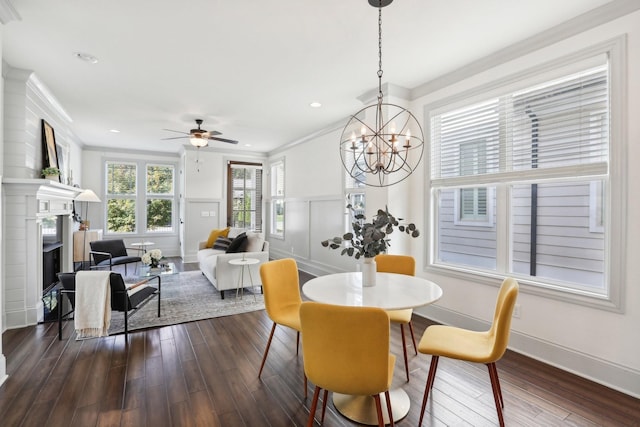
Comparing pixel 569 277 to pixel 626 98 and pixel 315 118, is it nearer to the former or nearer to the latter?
pixel 626 98

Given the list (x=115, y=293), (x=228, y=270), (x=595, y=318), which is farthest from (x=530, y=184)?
(x=115, y=293)

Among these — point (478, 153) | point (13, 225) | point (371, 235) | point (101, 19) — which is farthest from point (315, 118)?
point (13, 225)

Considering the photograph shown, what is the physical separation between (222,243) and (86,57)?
332 centimetres

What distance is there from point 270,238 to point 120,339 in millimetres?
4912

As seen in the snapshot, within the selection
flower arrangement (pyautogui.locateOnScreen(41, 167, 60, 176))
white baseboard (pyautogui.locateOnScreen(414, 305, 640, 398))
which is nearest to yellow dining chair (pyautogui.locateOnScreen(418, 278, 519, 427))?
white baseboard (pyautogui.locateOnScreen(414, 305, 640, 398))

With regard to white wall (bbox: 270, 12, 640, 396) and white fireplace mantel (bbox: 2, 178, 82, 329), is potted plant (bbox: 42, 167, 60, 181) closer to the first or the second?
white fireplace mantel (bbox: 2, 178, 82, 329)

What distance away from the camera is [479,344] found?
192 centimetres

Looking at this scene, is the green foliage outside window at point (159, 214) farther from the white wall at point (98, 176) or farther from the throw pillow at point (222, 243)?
the throw pillow at point (222, 243)

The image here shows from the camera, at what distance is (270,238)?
7859 millimetres

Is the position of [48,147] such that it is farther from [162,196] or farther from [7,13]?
[162,196]

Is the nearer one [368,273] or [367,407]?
[367,407]

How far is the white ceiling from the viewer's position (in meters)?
2.28

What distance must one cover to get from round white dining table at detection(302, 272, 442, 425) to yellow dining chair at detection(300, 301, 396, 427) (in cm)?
36

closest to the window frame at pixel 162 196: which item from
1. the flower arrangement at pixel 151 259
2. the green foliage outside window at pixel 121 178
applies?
the green foliage outside window at pixel 121 178
